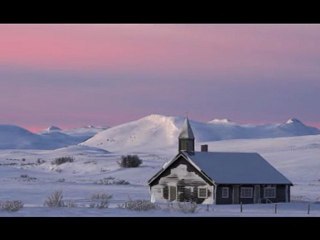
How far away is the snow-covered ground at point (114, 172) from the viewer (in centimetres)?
2253

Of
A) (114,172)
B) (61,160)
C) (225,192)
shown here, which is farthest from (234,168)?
(61,160)

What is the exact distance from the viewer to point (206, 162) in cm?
2180

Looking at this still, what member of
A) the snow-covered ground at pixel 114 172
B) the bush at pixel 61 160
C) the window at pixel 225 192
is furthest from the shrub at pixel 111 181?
the window at pixel 225 192

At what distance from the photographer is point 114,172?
3059 cm

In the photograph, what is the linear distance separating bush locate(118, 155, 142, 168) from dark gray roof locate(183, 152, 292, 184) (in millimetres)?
7356

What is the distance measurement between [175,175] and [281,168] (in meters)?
5.17

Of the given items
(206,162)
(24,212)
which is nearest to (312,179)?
(206,162)

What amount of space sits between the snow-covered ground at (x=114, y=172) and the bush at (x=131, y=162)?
22 cm

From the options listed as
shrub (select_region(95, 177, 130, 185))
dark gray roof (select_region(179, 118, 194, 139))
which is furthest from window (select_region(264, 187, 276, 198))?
shrub (select_region(95, 177, 130, 185))

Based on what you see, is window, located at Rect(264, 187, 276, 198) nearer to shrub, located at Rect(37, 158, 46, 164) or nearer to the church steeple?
the church steeple

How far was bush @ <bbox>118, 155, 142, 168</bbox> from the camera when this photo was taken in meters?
29.5

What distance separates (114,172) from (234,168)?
31.2ft
